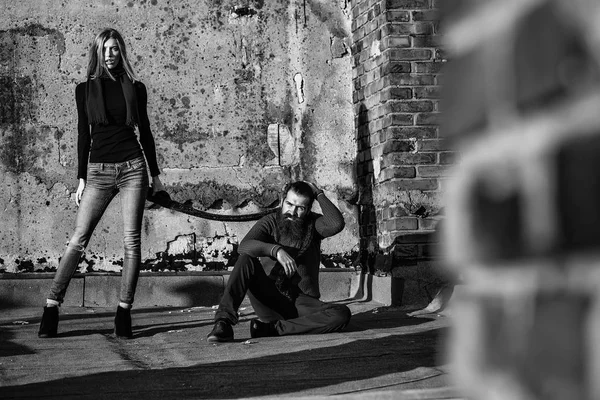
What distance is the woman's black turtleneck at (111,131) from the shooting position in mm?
5379

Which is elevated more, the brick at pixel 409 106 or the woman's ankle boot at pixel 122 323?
the brick at pixel 409 106

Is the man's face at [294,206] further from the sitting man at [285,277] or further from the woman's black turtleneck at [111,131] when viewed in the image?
the woman's black turtleneck at [111,131]

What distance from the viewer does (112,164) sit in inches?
212

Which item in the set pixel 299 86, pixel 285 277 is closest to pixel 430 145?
pixel 299 86

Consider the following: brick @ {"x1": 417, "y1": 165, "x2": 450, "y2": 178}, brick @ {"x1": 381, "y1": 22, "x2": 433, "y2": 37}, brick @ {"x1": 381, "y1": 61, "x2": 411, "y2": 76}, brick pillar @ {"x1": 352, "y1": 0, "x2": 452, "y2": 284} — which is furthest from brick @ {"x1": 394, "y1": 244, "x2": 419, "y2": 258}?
brick @ {"x1": 381, "y1": 22, "x2": 433, "y2": 37}

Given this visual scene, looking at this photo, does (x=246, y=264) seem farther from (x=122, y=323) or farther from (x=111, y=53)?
(x=111, y=53)

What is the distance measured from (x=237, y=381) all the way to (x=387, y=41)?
12.6ft

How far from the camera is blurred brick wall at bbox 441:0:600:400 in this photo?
0.67 meters

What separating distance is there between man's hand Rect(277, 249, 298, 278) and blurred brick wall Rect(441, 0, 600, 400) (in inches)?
172

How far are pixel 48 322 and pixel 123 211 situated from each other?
796mm

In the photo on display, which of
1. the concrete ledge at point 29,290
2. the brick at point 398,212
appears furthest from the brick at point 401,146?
the concrete ledge at point 29,290

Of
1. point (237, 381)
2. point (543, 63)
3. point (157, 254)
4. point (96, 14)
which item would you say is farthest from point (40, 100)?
point (543, 63)

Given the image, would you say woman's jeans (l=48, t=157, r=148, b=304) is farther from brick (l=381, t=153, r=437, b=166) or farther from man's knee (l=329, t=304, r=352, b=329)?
brick (l=381, t=153, r=437, b=166)

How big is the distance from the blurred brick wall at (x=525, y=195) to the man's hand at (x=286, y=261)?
436 cm
